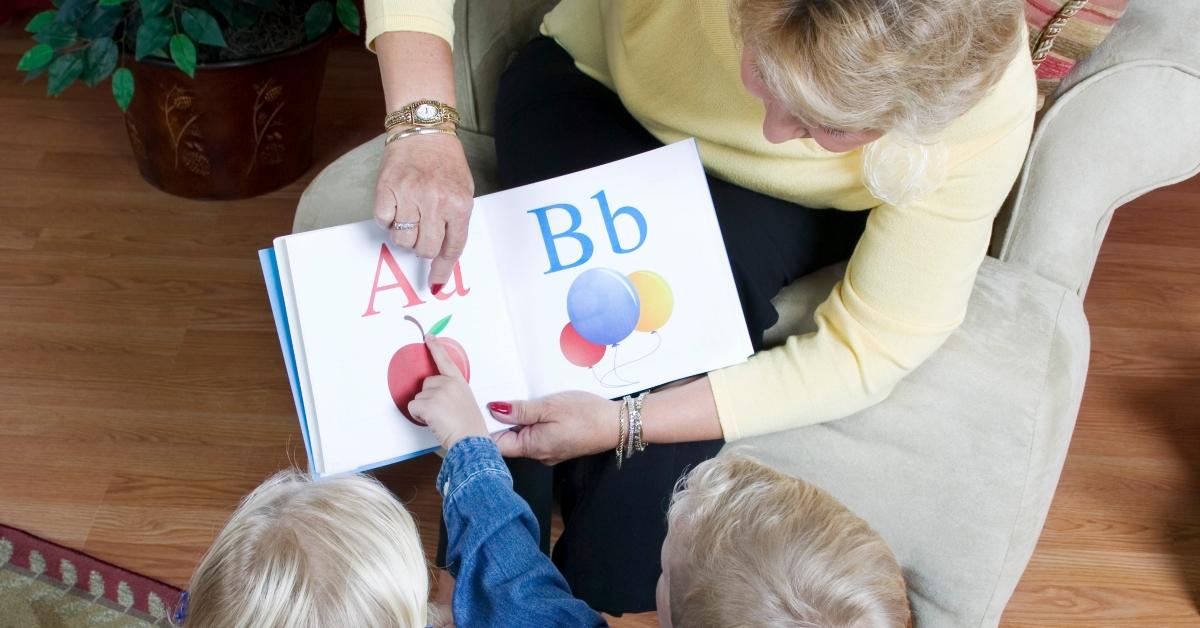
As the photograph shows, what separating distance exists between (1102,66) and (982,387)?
41 centimetres

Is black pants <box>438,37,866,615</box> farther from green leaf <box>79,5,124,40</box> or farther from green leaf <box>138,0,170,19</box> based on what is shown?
green leaf <box>79,5,124,40</box>

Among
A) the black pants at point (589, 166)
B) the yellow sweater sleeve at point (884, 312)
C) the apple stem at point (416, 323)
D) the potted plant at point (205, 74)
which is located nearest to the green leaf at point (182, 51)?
the potted plant at point (205, 74)

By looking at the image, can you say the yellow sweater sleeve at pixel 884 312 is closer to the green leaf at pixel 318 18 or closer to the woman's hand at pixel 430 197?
the woman's hand at pixel 430 197

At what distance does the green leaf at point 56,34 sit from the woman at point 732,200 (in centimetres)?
77

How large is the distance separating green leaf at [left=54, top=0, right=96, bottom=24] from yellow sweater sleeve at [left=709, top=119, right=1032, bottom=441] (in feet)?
3.89

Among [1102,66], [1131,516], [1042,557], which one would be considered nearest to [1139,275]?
[1131,516]

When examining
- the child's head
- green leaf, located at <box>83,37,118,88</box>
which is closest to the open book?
the child's head

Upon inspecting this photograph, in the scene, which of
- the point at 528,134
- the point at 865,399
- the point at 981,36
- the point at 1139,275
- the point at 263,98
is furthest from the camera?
the point at 1139,275

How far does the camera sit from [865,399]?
3.51 feet

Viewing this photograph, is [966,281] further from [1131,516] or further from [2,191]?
[2,191]

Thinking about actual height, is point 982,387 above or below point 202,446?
above

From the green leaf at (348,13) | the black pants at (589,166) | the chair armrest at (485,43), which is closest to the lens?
the black pants at (589,166)

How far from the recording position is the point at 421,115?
3.36ft

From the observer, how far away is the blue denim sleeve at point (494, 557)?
86 cm
